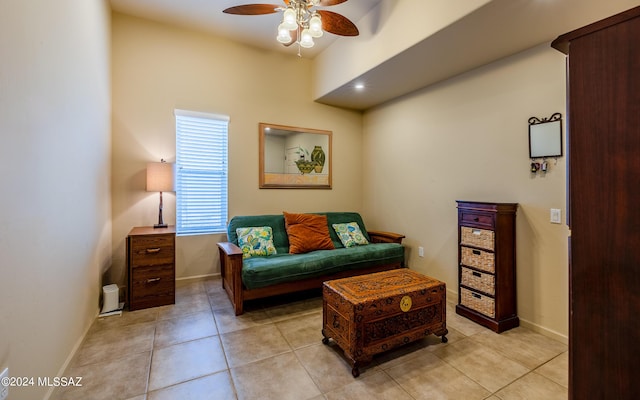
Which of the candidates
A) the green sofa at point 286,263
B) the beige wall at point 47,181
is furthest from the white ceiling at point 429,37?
the green sofa at point 286,263

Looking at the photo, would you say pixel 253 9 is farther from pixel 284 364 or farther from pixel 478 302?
pixel 478 302

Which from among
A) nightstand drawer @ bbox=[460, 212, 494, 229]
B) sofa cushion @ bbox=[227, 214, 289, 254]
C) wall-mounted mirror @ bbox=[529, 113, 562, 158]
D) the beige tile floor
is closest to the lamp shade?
sofa cushion @ bbox=[227, 214, 289, 254]

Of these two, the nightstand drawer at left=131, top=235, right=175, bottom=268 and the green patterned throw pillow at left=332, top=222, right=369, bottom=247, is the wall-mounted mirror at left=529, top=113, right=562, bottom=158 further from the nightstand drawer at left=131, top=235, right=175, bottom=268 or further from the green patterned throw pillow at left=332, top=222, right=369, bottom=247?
the nightstand drawer at left=131, top=235, right=175, bottom=268

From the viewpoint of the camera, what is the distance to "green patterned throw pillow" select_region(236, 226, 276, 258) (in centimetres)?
319

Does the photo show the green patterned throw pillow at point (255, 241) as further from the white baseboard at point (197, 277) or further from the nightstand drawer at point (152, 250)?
the white baseboard at point (197, 277)

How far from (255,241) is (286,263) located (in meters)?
0.61

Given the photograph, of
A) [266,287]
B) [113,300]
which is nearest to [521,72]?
[266,287]

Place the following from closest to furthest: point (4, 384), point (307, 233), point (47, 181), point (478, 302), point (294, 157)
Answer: point (4, 384), point (47, 181), point (478, 302), point (307, 233), point (294, 157)

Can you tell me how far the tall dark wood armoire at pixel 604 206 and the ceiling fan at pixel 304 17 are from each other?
1.81m

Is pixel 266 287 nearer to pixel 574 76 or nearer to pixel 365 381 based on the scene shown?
pixel 365 381

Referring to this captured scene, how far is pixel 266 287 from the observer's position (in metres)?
2.80

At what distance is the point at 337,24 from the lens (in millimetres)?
2508

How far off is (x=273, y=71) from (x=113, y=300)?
3382mm

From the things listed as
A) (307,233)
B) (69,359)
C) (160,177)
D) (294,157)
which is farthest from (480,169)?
(69,359)
